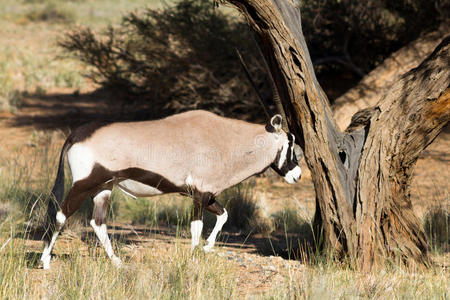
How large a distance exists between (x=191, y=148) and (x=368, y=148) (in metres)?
1.62

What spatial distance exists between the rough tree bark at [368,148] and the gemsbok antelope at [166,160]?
19.5 inches

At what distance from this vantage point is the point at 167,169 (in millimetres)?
5410

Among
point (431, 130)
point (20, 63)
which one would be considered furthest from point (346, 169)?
point (20, 63)

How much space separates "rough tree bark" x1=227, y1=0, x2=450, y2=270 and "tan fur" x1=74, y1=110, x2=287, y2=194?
482 mm

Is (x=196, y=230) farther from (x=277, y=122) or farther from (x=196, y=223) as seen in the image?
(x=277, y=122)

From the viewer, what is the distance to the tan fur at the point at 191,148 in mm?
5215

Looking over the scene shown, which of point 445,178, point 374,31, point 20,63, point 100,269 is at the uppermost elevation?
point 20,63

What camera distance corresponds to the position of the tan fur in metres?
5.21

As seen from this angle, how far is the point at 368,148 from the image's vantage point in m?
5.49

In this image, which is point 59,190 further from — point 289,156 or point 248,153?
point 289,156

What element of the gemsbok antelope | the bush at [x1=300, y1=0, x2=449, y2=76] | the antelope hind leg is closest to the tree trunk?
the bush at [x1=300, y1=0, x2=449, y2=76]

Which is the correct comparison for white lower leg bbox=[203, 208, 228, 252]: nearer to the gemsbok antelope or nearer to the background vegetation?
the gemsbok antelope

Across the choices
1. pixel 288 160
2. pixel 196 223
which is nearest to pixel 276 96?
pixel 288 160

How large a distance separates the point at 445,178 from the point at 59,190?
19.9 feet
